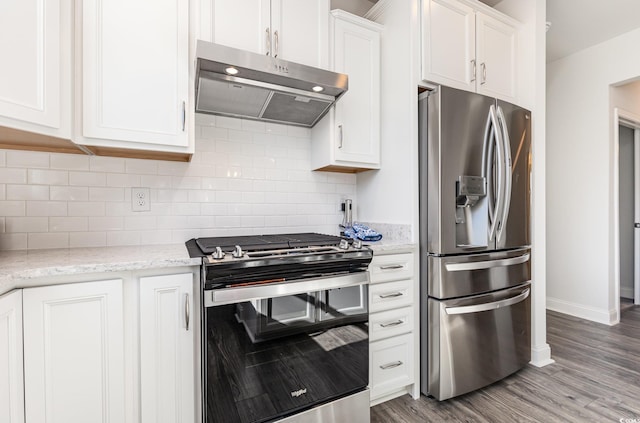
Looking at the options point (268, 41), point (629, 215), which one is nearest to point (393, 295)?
point (268, 41)

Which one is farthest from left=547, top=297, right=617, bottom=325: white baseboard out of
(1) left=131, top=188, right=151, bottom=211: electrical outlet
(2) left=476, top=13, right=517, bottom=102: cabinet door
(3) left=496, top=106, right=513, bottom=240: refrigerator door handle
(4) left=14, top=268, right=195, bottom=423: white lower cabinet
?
(1) left=131, top=188, right=151, bottom=211: electrical outlet

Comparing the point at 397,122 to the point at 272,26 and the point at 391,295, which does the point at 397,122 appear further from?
the point at 391,295

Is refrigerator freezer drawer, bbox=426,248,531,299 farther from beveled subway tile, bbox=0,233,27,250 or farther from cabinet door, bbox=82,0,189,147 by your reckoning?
beveled subway tile, bbox=0,233,27,250

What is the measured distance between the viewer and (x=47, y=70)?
1172mm

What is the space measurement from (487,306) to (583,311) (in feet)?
7.63

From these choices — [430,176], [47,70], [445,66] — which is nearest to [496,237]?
[430,176]

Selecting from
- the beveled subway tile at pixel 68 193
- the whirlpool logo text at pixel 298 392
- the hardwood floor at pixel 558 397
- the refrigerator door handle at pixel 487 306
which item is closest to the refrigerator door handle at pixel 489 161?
the refrigerator door handle at pixel 487 306

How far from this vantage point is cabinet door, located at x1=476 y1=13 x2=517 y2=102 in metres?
2.16

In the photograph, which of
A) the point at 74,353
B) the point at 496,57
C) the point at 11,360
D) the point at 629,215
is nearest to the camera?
the point at 11,360

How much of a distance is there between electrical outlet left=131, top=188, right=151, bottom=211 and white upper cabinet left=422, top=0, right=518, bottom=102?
184cm

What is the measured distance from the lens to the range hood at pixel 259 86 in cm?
139

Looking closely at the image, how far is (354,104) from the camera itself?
1993 mm

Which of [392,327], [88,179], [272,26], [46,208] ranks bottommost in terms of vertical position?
[392,327]

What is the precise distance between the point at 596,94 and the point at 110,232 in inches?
181
